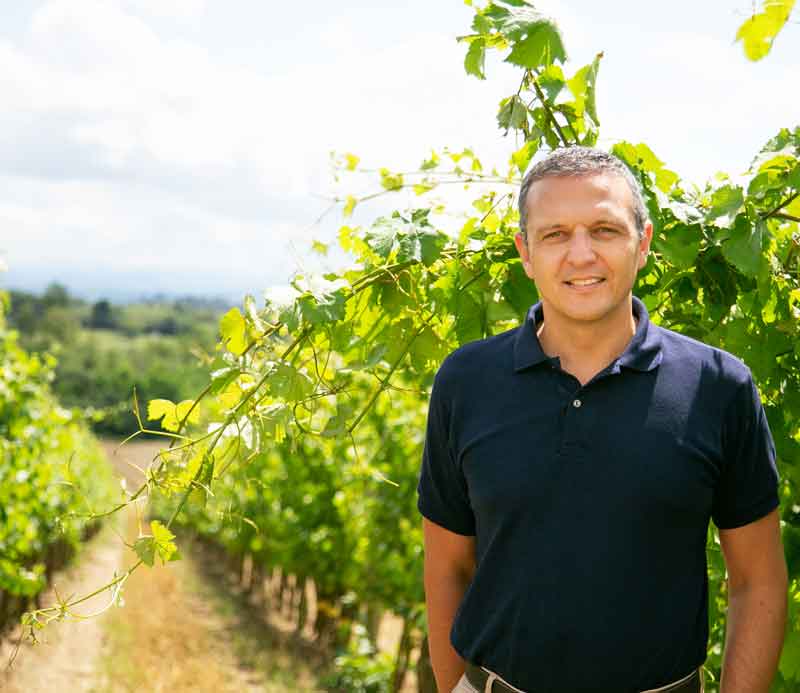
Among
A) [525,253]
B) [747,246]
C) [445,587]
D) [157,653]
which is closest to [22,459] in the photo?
[157,653]

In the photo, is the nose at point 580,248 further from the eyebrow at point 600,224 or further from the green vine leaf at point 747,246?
the green vine leaf at point 747,246

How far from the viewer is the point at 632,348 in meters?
1.94

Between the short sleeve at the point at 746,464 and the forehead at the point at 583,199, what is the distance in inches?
16.7

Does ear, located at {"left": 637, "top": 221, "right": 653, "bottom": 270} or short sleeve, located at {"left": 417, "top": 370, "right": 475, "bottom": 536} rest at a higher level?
ear, located at {"left": 637, "top": 221, "right": 653, "bottom": 270}

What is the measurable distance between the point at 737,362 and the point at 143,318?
155 metres

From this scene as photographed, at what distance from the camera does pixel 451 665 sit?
2197 millimetres

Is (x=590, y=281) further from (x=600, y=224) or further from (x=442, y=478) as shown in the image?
(x=442, y=478)

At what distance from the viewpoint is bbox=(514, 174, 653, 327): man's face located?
1.92 metres

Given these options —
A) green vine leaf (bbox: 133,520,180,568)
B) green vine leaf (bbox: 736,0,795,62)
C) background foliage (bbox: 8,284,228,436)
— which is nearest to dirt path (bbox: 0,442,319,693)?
green vine leaf (bbox: 133,520,180,568)

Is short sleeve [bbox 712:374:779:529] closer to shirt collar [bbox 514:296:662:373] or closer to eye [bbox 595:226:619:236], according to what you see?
shirt collar [bbox 514:296:662:373]

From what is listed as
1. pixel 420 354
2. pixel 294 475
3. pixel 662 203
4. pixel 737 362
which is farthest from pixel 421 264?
pixel 294 475

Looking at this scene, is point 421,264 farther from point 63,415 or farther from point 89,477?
point 89,477

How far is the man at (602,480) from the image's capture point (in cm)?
183

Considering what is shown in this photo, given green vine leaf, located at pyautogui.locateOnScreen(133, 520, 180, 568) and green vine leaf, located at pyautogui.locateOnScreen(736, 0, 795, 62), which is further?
green vine leaf, located at pyautogui.locateOnScreen(133, 520, 180, 568)
